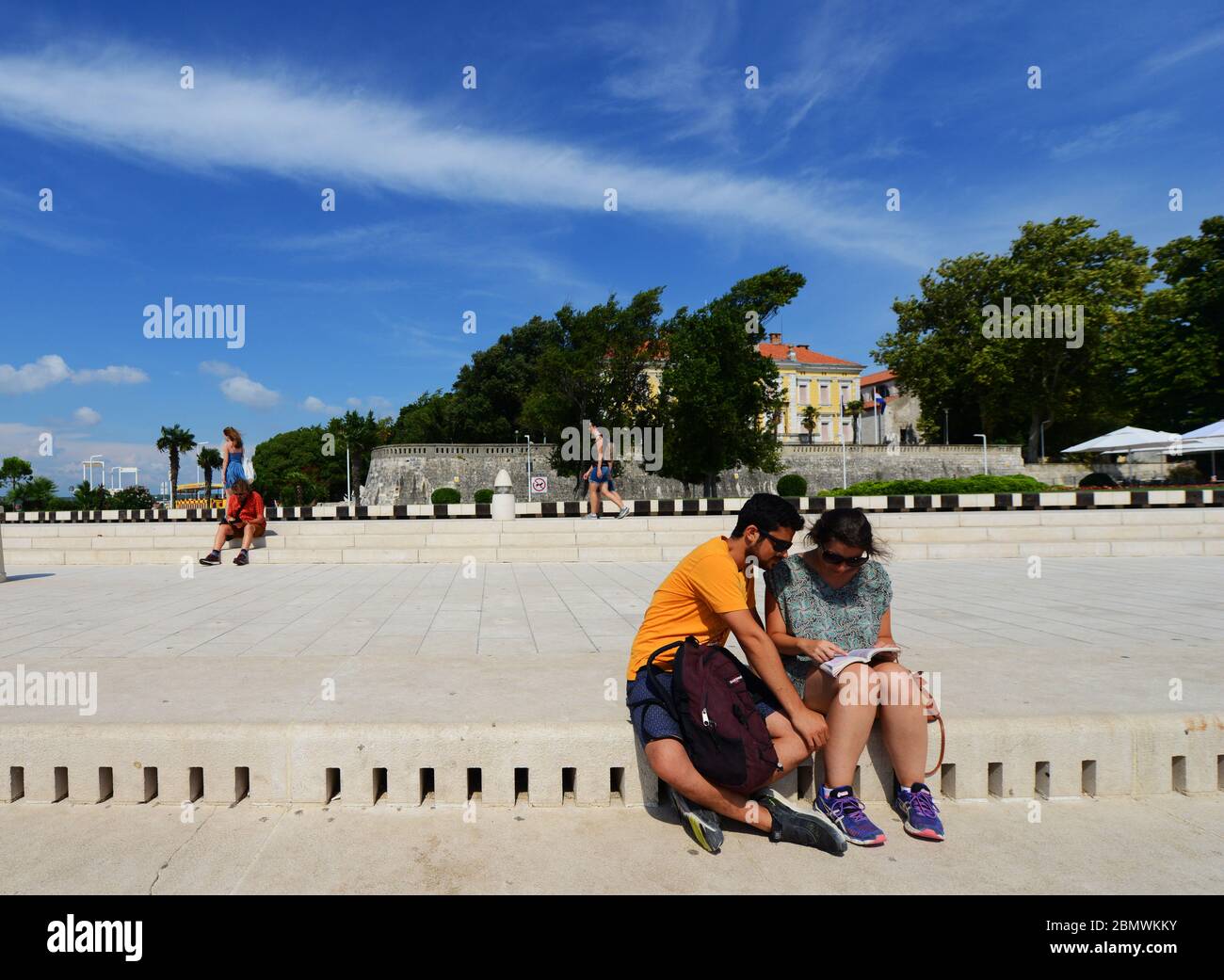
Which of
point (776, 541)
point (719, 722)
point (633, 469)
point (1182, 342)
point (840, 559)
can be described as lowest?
point (719, 722)

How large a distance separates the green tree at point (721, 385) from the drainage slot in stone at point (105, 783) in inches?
1340

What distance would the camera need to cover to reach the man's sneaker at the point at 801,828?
9.32ft

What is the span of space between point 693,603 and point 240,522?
438 inches

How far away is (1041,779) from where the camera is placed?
3359mm

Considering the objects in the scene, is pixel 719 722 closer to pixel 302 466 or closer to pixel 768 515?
pixel 768 515

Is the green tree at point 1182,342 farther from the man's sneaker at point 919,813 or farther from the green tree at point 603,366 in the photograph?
the man's sneaker at point 919,813

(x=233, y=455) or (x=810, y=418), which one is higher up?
(x=810, y=418)

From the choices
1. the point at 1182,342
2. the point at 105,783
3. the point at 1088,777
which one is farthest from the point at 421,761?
the point at 1182,342

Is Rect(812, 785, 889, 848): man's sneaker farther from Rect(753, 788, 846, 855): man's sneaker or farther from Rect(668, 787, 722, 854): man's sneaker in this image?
Rect(668, 787, 722, 854): man's sneaker

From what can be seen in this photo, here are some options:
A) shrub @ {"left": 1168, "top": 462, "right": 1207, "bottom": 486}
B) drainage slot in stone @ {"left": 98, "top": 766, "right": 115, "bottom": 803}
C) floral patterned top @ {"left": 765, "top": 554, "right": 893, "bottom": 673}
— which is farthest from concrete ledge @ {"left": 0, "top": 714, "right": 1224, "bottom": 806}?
shrub @ {"left": 1168, "top": 462, "right": 1207, "bottom": 486}

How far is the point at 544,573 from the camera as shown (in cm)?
1077

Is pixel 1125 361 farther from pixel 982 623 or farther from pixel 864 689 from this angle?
pixel 864 689

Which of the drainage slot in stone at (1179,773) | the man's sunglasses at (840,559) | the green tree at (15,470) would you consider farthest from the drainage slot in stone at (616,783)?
the green tree at (15,470)
